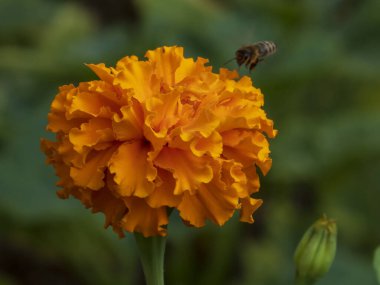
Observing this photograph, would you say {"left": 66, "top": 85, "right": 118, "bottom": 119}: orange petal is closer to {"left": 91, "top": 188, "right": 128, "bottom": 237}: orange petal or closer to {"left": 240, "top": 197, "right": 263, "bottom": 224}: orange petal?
{"left": 91, "top": 188, "right": 128, "bottom": 237}: orange petal

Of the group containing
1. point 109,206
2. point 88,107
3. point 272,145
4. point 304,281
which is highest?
point 88,107

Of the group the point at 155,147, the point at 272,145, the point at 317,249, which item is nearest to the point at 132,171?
the point at 155,147

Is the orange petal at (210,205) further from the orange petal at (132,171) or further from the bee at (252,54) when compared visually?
the bee at (252,54)

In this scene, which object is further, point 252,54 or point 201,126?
point 252,54

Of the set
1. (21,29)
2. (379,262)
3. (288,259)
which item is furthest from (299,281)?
(21,29)

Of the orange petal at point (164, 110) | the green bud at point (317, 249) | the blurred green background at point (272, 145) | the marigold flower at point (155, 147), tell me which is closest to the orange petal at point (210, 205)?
the marigold flower at point (155, 147)

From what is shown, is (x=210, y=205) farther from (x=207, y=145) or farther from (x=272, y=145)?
(x=272, y=145)

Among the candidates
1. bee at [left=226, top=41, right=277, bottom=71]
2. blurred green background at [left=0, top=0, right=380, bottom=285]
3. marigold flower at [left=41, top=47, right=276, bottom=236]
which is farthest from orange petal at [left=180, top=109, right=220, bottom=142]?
blurred green background at [left=0, top=0, right=380, bottom=285]
